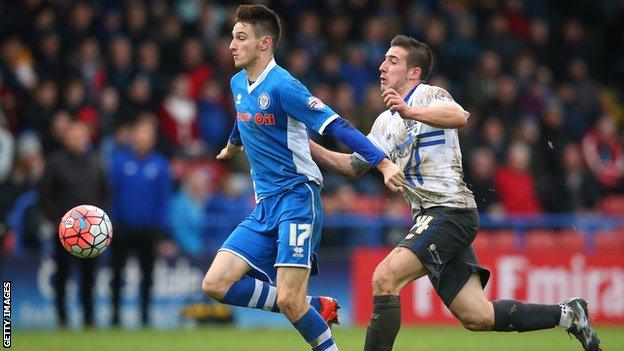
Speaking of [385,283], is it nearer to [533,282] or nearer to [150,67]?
[533,282]

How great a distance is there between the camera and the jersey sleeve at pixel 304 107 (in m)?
8.38

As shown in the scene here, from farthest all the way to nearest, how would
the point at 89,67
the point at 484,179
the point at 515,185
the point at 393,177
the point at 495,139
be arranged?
the point at 495,139
the point at 515,185
the point at 484,179
the point at 89,67
the point at 393,177

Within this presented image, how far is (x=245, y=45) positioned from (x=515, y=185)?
901cm

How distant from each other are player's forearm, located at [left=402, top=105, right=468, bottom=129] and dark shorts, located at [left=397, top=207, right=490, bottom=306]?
715 mm

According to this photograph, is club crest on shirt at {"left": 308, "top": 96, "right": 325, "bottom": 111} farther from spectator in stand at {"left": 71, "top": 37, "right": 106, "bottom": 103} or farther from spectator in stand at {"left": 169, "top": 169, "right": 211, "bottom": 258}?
spectator in stand at {"left": 71, "top": 37, "right": 106, "bottom": 103}

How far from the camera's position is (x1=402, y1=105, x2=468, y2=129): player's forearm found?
8.32 meters

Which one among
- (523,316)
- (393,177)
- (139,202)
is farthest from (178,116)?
(393,177)

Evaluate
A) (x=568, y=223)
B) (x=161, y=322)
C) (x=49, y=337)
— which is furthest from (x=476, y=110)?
(x=49, y=337)

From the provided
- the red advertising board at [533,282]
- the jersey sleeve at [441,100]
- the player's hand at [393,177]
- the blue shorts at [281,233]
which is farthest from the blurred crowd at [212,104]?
the player's hand at [393,177]

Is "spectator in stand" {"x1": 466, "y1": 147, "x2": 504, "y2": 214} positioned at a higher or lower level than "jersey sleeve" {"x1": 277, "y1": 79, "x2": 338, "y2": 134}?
lower

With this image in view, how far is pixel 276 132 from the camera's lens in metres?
8.64

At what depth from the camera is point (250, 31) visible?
8836 millimetres

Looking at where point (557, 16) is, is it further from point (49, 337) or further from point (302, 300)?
point (302, 300)

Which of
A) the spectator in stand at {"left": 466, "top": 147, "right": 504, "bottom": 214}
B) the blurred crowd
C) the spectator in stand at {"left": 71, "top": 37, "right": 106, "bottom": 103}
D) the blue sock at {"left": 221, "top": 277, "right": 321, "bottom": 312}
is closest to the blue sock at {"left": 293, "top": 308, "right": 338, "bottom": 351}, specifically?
the blue sock at {"left": 221, "top": 277, "right": 321, "bottom": 312}
